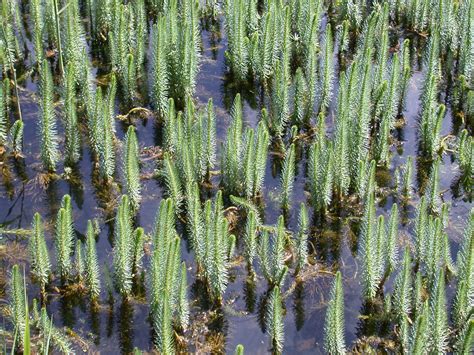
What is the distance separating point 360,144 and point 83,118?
280cm

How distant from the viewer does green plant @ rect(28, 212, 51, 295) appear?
19.6 feet

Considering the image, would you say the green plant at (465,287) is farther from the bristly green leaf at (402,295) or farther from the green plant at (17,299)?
the green plant at (17,299)

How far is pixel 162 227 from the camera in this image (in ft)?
19.5

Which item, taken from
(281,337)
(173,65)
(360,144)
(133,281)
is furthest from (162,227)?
(173,65)

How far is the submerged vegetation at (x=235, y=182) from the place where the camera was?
234 inches

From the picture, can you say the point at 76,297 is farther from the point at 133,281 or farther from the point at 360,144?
the point at 360,144

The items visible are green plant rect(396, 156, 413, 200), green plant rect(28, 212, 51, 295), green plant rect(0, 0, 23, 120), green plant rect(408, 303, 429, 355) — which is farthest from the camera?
green plant rect(0, 0, 23, 120)

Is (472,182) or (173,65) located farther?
(173,65)

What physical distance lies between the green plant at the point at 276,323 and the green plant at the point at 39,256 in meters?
1.70

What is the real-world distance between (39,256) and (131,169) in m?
1.23

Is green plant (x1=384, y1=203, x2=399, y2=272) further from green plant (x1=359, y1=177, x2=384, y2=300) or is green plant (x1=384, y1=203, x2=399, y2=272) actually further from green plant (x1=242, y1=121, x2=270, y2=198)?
green plant (x1=242, y1=121, x2=270, y2=198)

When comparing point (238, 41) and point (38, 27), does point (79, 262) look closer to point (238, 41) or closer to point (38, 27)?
point (238, 41)

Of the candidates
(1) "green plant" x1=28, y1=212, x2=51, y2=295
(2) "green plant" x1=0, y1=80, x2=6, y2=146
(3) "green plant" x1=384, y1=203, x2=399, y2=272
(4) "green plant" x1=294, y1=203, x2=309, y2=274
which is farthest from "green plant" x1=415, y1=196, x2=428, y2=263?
(2) "green plant" x1=0, y1=80, x2=6, y2=146

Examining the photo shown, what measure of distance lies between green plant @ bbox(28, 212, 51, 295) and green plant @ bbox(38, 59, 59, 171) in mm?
1453
